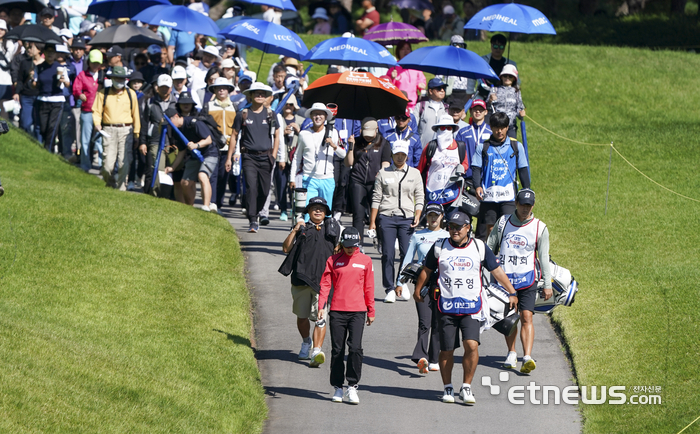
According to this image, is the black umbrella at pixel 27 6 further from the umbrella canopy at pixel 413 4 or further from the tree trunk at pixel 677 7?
the tree trunk at pixel 677 7

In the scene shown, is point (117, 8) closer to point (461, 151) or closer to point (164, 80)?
point (164, 80)

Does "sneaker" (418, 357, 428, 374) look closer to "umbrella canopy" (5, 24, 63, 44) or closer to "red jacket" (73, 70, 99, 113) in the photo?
"red jacket" (73, 70, 99, 113)

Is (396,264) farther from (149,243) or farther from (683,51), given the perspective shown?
(683,51)

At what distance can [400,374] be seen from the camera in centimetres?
1124

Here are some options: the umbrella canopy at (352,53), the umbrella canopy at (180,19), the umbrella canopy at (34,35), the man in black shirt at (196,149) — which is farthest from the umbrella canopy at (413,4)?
the man in black shirt at (196,149)

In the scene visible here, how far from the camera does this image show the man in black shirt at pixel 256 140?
16.2 metres

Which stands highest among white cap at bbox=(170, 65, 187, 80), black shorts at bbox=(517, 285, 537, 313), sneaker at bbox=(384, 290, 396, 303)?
white cap at bbox=(170, 65, 187, 80)

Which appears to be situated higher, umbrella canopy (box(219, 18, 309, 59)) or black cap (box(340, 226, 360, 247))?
umbrella canopy (box(219, 18, 309, 59))

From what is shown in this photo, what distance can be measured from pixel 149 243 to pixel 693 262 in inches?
319

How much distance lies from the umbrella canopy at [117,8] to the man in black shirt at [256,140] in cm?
787

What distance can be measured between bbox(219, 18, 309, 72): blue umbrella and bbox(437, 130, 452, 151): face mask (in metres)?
5.35

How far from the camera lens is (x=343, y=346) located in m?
10.3

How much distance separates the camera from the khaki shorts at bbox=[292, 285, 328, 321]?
37.0 feet

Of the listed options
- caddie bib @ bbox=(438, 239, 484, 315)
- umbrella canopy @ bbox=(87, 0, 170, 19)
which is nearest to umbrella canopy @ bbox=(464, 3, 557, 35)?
caddie bib @ bbox=(438, 239, 484, 315)
